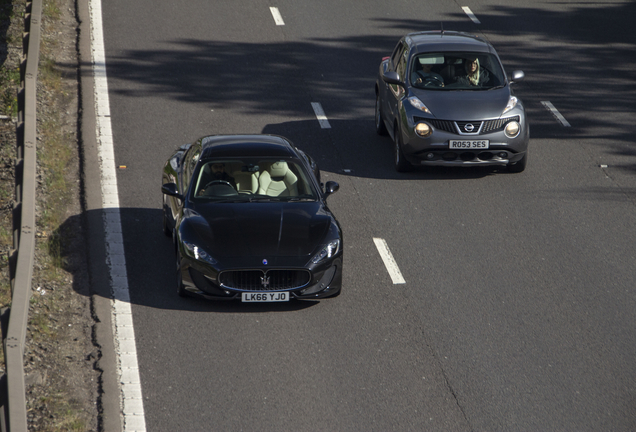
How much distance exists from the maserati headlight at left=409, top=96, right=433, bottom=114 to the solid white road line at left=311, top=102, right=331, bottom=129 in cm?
230

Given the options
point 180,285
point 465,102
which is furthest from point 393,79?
point 180,285

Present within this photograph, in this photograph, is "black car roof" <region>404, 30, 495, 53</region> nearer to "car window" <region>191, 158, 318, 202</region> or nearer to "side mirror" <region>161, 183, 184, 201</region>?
"car window" <region>191, 158, 318, 202</region>

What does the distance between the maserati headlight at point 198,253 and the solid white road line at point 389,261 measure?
7.15ft

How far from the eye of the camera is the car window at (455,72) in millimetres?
13508

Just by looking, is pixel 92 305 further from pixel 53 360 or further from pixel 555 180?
pixel 555 180

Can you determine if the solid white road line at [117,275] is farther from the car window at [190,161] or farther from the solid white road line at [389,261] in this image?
the solid white road line at [389,261]

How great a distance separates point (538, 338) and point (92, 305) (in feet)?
14.8

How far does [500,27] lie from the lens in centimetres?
2133

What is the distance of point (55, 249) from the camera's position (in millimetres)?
10164

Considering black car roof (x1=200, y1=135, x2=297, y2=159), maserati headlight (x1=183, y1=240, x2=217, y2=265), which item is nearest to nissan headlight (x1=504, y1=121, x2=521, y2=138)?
black car roof (x1=200, y1=135, x2=297, y2=159)

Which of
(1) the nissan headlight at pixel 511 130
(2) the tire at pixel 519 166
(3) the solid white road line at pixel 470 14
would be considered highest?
(1) the nissan headlight at pixel 511 130

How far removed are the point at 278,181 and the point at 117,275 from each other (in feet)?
6.85

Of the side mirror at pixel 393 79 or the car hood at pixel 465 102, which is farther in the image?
the side mirror at pixel 393 79

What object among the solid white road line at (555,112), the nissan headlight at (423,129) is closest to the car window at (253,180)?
the nissan headlight at (423,129)
